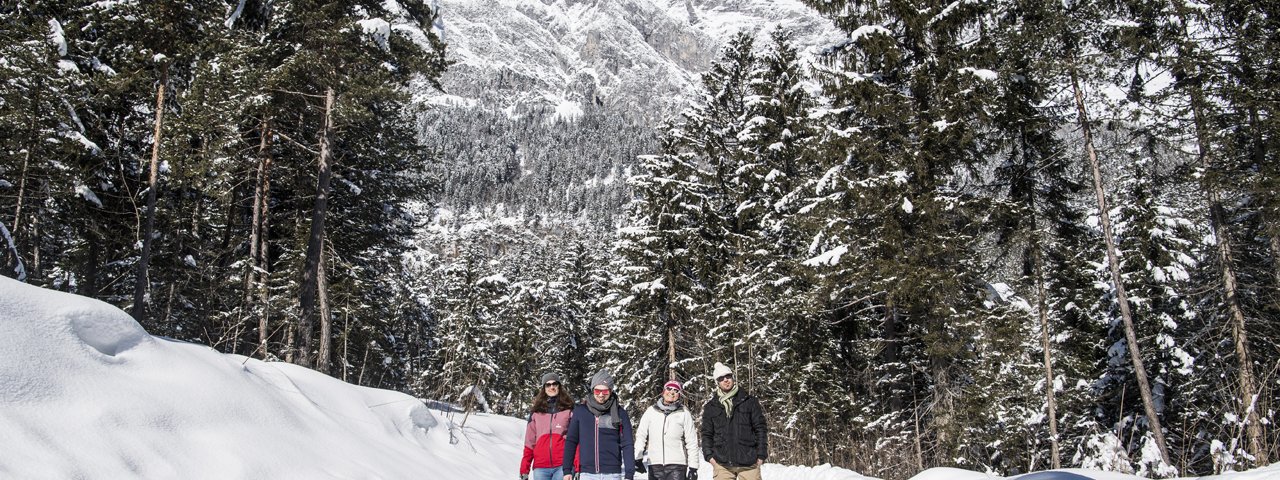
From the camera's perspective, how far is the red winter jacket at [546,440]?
6816mm

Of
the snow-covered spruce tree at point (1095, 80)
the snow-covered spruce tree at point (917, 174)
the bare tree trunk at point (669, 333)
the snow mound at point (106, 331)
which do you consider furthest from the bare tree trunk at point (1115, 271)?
the snow mound at point (106, 331)

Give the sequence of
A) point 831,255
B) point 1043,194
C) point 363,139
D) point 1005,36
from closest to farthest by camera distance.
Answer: point 1005,36
point 831,255
point 1043,194
point 363,139

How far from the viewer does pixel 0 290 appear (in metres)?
4.71

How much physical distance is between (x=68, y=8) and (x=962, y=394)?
21.9 metres

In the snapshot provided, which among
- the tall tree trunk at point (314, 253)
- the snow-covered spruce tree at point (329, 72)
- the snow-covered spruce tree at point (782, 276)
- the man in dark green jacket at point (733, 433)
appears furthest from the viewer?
the snow-covered spruce tree at point (782, 276)

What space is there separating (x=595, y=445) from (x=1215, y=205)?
14.7m

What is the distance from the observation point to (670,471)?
7.17 meters

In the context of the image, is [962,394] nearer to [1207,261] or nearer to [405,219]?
[1207,261]

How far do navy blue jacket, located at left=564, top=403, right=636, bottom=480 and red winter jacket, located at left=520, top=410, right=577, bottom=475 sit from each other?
0.20 m

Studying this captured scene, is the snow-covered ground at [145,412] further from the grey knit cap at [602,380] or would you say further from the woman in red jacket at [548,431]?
the grey knit cap at [602,380]

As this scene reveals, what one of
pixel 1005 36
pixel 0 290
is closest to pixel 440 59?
pixel 0 290

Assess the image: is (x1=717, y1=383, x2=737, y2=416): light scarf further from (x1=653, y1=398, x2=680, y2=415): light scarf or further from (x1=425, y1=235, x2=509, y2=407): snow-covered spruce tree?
(x1=425, y1=235, x2=509, y2=407): snow-covered spruce tree

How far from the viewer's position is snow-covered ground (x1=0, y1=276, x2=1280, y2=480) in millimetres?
4248

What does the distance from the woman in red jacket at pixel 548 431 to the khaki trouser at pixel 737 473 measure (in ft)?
5.62
